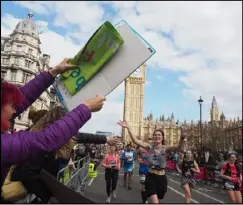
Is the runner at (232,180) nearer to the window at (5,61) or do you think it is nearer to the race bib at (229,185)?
the race bib at (229,185)

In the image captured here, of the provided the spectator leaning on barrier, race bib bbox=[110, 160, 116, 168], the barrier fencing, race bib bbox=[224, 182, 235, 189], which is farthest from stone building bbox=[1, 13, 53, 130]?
the spectator leaning on barrier

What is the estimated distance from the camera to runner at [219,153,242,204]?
881 cm

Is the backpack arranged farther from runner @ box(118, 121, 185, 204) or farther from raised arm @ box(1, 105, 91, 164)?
runner @ box(118, 121, 185, 204)

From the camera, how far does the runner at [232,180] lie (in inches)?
347

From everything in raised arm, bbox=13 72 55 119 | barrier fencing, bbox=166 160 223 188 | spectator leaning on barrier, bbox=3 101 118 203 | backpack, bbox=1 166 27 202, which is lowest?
barrier fencing, bbox=166 160 223 188

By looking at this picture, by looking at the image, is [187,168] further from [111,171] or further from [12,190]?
[12,190]

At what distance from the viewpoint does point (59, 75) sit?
2.78 meters

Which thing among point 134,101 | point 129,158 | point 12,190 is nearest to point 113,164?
point 129,158

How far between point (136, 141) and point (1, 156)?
16.0ft

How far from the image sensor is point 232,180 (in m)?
8.87

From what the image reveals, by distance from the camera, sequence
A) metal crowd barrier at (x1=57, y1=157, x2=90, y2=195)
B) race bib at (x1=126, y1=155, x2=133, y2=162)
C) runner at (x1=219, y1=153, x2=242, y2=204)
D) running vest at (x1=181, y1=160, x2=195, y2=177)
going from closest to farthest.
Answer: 1. metal crowd barrier at (x1=57, y1=157, x2=90, y2=195)
2. runner at (x1=219, y1=153, x2=242, y2=204)
3. running vest at (x1=181, y1=160, x2=195, y2=177)
4. race bib at (x1=126, y1=155, x2=133, y2=162)

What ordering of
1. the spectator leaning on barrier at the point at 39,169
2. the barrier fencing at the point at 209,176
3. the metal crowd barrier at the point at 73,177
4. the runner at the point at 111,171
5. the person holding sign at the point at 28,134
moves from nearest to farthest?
the person holding sign at the point at 28,134
the spectator leaning on barrier at the point at 39,169
the metal crowd barrier at the point at 73,177
the runner at the point at 111,171
the barrier fencing at the point at 209,176

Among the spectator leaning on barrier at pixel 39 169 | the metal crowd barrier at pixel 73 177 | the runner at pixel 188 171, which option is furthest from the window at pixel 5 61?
the spectator leaning on barrier at pixel 39 169

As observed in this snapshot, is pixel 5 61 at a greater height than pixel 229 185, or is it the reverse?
pixel 5 61
